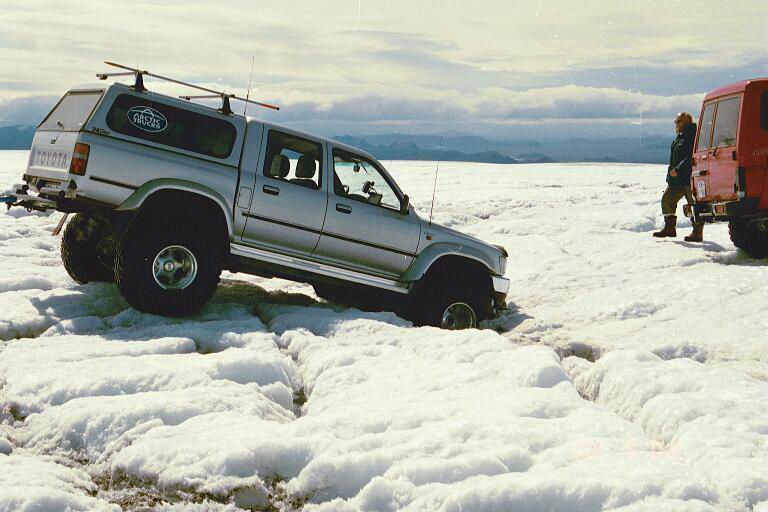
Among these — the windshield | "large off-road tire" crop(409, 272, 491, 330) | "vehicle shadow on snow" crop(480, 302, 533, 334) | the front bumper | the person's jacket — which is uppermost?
the person's jacket

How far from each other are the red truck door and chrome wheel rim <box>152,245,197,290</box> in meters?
8.53

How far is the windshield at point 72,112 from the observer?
6867 millimetres

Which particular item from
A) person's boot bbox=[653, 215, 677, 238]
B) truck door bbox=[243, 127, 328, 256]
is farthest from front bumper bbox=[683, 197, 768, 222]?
truck door bbox=[243, 127, 328, 256]

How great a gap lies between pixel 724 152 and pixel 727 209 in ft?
Result: 3.15

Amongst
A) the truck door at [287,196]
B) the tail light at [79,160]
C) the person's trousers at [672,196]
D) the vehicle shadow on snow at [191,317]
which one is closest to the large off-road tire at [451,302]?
the vehicle shadow on snow at [191,317]

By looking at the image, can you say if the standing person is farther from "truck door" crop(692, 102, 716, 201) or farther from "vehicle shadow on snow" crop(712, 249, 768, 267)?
"vehicle shadow on snow" crop(712, 249, 768, 267)

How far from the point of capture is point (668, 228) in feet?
46.3

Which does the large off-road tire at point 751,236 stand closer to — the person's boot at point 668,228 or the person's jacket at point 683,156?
the person's jacket at point 683,156

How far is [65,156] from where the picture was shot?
6.74 m

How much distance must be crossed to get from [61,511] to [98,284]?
500cm

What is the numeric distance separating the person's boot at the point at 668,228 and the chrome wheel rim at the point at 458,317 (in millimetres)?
7107

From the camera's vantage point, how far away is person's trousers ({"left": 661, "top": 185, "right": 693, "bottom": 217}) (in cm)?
1339

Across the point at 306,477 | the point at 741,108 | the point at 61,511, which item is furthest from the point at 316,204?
the point at 741,108

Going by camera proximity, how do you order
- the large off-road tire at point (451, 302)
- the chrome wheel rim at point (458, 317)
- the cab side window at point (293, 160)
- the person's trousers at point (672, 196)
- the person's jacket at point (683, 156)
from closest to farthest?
the cab side window at point (293, 160)
the large off-road tire at point (451, 302)
the chrome wheel rim at point (458, 317)
the person's jacket at point (683, 156)
the person's trousers at point (672, 196)
